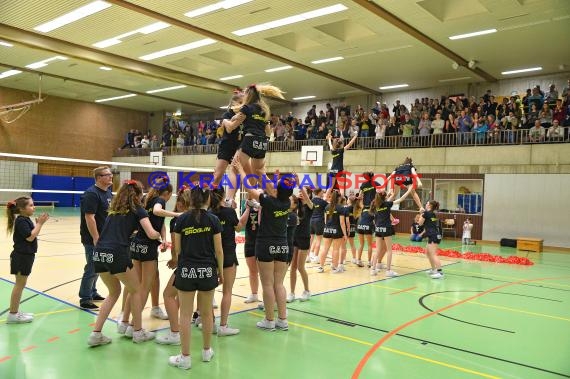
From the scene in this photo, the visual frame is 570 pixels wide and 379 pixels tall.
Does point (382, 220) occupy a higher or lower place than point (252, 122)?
lower

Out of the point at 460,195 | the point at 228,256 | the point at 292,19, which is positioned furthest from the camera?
the point at 460,195

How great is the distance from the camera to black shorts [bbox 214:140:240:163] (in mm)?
6352

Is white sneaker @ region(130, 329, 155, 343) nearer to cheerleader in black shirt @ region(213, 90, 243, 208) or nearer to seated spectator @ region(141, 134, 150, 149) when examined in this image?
cheerleader in black shirt @ region(213, 90, 243, 208)

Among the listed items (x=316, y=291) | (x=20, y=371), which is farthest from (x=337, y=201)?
(x=20, y=371)

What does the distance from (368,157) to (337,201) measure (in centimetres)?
1242

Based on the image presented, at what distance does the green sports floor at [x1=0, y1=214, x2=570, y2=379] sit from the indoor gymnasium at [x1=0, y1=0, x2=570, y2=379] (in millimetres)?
40

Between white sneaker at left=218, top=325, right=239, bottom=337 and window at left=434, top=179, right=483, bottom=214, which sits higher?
window at left=434, top=179, right=483, bottom=214

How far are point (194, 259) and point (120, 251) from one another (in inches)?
37.9

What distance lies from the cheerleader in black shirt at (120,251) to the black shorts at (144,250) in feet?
0.91

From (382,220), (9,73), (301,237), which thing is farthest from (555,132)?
(9,73)

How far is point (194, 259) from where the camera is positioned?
439 centimetres

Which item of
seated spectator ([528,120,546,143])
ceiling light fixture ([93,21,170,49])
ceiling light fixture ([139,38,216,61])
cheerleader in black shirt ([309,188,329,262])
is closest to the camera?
cheerleader in black shirt ([309,188,329,262])

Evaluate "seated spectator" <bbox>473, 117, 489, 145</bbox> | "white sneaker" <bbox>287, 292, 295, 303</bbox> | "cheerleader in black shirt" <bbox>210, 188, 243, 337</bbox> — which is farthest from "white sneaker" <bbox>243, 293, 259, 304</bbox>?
"seated spectator" <bbox>473, 117, 489, 145</bbox>

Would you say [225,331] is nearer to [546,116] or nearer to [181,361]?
[181,361]
